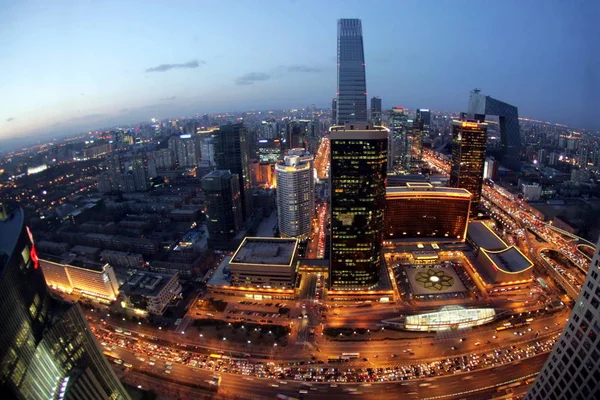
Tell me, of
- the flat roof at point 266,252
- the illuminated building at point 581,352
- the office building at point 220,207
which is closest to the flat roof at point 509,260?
the flat roof at point 266,252

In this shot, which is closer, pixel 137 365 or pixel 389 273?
pixel 137 365

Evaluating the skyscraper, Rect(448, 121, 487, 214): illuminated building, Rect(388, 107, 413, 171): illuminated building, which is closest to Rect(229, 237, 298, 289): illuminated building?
the skyscraper

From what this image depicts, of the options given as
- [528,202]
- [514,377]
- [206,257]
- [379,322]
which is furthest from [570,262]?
[206,257]

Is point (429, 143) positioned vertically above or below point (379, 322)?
above

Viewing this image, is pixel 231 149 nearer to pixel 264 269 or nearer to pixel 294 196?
pixel 294 196

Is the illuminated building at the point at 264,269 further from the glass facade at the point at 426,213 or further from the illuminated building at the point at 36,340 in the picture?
the illuminated building at the point at 36,340

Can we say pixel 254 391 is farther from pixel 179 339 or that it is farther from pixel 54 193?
pixel 54 193

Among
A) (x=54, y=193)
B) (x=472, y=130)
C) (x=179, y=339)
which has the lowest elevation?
(x=179, y=339)

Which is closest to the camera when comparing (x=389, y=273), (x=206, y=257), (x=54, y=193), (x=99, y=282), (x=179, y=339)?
(x=179, y=339)
